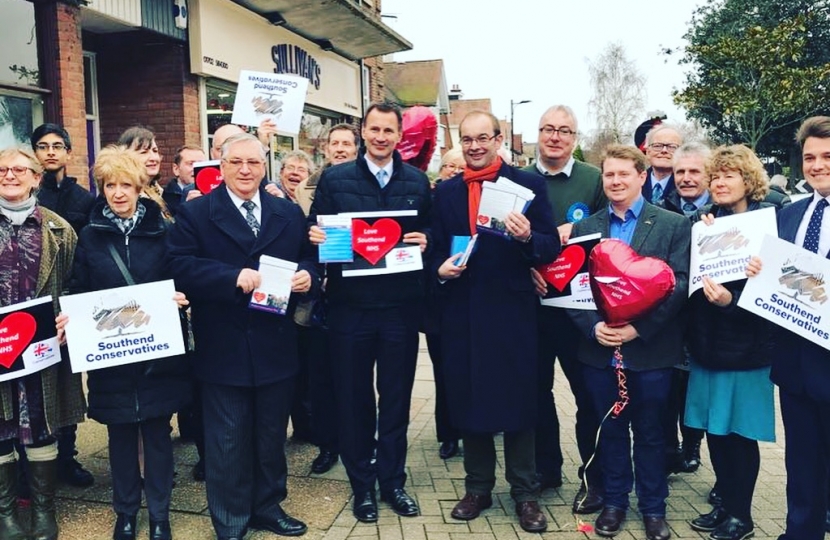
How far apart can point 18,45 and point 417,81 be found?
3630 centimetres

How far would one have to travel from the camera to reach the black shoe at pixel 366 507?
4.21 meters

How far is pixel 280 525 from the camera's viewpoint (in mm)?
4066

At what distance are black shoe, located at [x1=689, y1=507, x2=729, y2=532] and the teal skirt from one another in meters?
0.57

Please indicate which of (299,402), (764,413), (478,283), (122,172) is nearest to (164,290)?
(122,172)

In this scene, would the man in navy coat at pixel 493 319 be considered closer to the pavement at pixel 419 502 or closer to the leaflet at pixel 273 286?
the pavement at pixel 419 502

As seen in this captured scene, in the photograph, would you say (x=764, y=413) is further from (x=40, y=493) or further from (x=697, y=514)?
(x=40, y=493)

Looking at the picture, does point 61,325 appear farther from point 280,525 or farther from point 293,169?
point 293,169

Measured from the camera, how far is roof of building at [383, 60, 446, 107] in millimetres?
41281

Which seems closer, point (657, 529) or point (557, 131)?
point (657, 529)

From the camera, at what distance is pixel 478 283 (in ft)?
13.4

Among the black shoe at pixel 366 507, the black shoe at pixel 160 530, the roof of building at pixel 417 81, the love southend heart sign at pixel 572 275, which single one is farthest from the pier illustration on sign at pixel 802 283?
the roof of building at pixel 417 81

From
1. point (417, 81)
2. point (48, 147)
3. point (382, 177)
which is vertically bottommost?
point (382, 177)

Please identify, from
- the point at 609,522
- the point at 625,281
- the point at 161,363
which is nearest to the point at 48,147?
the point at 161,363

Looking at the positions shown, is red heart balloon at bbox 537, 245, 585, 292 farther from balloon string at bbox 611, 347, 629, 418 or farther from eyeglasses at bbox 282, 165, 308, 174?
eyeglasses at bbox 282, 165, 308, 174
